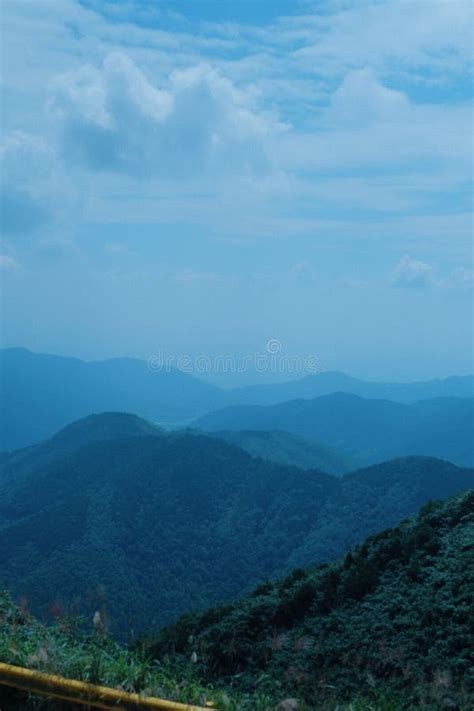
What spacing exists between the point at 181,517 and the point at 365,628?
174ft

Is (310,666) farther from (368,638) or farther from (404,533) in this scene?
(404,533)

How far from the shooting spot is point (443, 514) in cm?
1536

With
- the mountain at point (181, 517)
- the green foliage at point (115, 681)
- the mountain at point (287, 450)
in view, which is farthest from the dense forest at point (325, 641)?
the mountain at point (287, 450)

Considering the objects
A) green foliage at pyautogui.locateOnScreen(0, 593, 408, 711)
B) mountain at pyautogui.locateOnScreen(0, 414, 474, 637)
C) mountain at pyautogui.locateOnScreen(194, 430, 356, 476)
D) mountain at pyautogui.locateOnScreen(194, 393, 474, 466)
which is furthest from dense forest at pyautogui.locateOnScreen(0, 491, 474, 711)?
mountain at pyautogui.locateOnScreen(194, 393, 474, 466)

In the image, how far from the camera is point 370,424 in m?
165

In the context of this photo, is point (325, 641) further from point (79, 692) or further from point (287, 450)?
point (287, 450)

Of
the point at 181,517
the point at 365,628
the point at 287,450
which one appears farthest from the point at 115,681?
the point at 287,450

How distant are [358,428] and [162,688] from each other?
162m

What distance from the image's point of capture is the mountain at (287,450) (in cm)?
9444

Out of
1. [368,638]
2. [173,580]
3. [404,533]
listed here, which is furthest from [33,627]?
[173,580]

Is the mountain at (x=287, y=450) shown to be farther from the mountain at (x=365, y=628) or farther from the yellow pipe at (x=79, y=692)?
the yellow pipe at (x=79, y=692)

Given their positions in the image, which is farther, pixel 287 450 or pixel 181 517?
pixel 287 450

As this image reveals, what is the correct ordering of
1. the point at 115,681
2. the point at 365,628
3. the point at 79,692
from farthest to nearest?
the point at 365,628 → the point at 115,681 → the point at 79,692

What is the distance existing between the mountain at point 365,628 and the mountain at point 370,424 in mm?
117586
